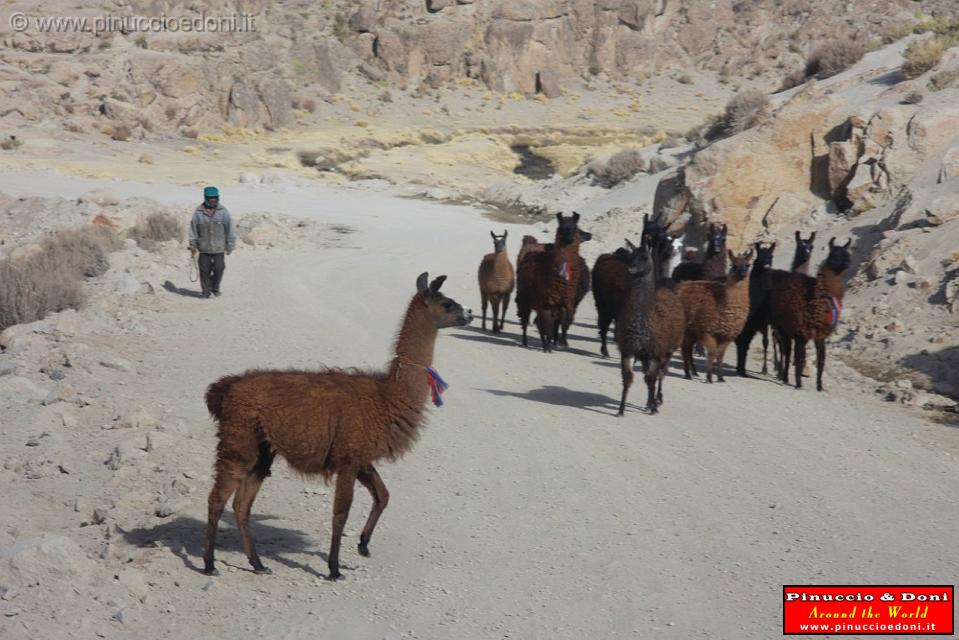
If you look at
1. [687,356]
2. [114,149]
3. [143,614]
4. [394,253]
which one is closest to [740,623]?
[143,614]

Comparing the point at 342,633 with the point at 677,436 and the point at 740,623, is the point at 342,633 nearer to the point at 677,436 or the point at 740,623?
the point at 740,623

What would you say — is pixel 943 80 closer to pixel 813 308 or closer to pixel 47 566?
pixel 813 308

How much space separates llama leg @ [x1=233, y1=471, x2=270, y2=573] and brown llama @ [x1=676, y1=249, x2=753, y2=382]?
27.7 ft

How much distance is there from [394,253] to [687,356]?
47.9 feet

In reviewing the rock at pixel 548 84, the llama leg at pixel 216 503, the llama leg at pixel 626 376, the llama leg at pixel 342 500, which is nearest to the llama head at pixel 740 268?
the llama leg at pixel 626 376

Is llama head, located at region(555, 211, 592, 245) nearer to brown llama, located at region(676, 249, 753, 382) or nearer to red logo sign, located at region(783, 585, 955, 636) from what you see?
brown llama, located at region(676, 249, 753, 382)

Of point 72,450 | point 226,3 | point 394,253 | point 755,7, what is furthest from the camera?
point 755,7

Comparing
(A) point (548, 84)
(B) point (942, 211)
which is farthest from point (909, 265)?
(A) point (548, 84)

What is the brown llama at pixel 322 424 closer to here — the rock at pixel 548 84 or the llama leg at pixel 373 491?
the llama leg at pixel 373 491

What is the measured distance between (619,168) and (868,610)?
110 ft

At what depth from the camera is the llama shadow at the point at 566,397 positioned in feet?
43.6

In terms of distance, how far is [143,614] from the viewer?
23.1 ft

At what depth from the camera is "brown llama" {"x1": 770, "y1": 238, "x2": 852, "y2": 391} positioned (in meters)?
14.9

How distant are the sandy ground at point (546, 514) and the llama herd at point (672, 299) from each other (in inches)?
27.8
